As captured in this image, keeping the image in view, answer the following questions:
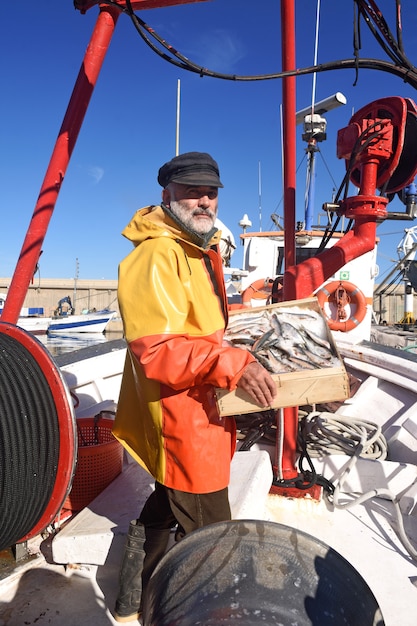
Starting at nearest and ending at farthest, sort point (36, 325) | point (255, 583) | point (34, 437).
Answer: point (255, 583), point (34, 437), point (36, 325)

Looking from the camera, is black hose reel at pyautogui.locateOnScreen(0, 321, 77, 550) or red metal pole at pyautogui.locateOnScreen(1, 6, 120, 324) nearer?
black hose reel at pyautogui.locateOnScreen(0, 321, 77, 550)

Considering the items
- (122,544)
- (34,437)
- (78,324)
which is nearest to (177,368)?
(34,437)

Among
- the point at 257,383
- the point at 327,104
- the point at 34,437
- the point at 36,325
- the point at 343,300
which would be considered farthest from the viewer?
the point at 36,325

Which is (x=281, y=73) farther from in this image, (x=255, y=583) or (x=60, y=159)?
(x=255, y=583)

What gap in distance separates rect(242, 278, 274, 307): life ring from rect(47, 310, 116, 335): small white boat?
2363 cm

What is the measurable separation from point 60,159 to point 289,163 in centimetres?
177

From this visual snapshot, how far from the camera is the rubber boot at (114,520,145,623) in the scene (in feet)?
6.91

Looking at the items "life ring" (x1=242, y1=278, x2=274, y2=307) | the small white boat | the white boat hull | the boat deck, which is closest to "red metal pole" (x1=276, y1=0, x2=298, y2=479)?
the boat deck

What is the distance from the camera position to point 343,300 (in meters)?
8.38

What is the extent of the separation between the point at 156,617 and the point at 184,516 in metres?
0.74

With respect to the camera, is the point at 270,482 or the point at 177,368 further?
the point at 270,482

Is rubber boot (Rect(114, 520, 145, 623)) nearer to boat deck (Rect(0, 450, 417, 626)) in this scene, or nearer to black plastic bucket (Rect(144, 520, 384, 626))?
boat deck (Rect(0, 450, 417, 626))

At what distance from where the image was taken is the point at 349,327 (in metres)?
8.17

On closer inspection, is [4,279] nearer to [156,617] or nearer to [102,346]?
[102,346]
